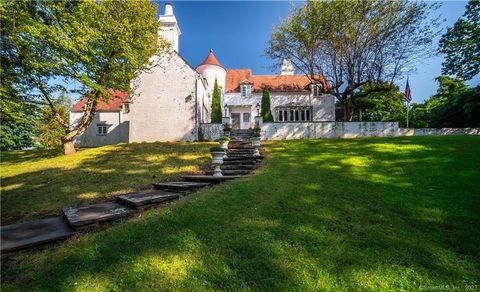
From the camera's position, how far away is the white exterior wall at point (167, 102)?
2027cm

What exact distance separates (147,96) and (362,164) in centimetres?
1788

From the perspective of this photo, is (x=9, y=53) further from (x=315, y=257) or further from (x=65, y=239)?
(x=315, y=257)

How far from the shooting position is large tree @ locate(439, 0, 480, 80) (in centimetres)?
2192

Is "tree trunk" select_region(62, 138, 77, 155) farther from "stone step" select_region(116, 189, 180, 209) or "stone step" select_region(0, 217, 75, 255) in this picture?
"stone step" select_region(0, 217, 75, 255)

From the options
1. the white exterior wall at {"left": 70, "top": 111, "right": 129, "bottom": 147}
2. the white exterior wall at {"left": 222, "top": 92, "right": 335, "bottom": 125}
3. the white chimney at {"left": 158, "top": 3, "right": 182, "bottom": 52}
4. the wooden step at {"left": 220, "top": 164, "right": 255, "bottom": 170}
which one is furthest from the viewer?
the white exterior wall at {"left": 222, "top": 92, "right": 335, "bottom": 125}

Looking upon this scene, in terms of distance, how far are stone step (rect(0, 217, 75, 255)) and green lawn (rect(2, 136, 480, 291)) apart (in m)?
0.25

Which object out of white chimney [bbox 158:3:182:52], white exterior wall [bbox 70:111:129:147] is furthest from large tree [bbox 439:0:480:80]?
white exterior wall [bbox 70:111:129:147]

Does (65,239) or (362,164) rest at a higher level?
(362,164)

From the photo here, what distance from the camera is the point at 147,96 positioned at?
67.4 feet

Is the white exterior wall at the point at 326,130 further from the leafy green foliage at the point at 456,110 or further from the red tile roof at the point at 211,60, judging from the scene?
the red tile roof at the point at 211,60

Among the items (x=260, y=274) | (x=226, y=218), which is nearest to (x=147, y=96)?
(x=226, y=218)

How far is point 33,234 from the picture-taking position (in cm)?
399

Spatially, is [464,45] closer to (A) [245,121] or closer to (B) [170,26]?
(A) [245,121]

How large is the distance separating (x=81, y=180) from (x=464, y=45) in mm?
31679
